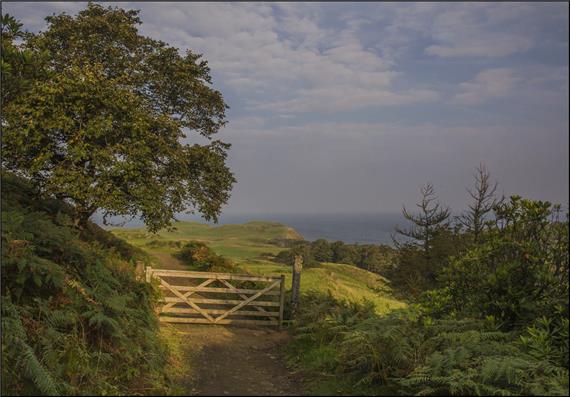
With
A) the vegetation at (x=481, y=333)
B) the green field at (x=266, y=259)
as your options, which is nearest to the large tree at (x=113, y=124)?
the green field at (x=266, y=259)

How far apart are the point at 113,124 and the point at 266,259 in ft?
91.2

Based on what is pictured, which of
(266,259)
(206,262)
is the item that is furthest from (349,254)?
(206,262)

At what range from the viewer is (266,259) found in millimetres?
41844

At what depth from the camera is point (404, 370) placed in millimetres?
7539

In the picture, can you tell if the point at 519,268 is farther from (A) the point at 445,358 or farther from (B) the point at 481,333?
(A) the point at 445,358

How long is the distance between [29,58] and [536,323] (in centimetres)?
1151

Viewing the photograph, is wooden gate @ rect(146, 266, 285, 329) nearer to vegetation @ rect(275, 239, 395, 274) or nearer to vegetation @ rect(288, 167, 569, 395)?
vegetation @ rect(288, 167, 569, 395)

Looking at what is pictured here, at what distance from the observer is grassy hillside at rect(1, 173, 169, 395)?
6.79 metres

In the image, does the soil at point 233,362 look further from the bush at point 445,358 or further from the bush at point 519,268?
the bush at point 519,268

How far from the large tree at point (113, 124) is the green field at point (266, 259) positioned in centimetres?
267

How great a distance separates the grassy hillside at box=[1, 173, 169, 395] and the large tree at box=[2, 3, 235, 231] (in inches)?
204

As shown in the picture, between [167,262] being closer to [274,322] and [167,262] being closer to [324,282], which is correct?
[324,282]

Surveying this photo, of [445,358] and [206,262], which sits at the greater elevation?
[445,358]

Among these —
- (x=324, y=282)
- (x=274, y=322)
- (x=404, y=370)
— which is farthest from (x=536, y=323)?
(x=324, y=282)
